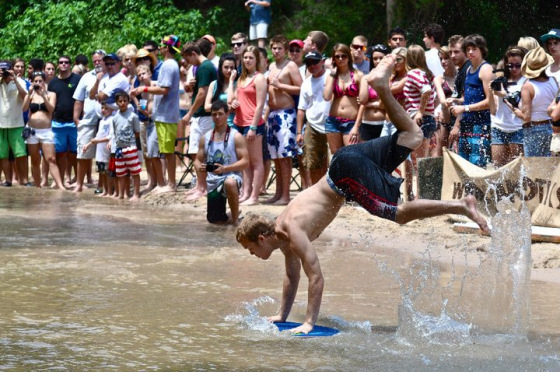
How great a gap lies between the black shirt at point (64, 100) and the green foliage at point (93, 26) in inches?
193

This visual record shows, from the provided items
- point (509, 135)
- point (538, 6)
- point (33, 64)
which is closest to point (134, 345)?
point (509, 135)

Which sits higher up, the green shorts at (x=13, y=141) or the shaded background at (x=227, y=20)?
the shaded background at (x=227, y=20)

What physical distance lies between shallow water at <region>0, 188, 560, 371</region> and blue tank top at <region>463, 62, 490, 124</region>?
67.6 inches

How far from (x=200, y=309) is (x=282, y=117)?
544 centimetres

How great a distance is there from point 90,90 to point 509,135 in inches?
278

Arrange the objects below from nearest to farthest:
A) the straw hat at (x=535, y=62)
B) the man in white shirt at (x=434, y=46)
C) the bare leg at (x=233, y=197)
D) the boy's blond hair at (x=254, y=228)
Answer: the boy's blond hair at (x=254, y=228), the straw hat at (x=535, y=62), the bare leg at (x=233, y=197), the man in white shirt at (x=434, y=46)

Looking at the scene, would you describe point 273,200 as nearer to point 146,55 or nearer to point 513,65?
point 146,55

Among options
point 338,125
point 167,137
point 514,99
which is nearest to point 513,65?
point 514,99

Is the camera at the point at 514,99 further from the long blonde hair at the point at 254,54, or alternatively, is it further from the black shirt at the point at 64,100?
the black shirt at the point at 64,100

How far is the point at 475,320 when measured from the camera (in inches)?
280

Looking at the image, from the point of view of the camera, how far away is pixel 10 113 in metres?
15.8

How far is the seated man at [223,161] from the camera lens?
11.3 meters

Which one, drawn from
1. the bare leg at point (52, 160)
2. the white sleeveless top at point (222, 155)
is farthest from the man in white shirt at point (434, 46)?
the bare leg at point (52, 160)

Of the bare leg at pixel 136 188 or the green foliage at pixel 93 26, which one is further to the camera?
the green foliage at pixel 93 26
